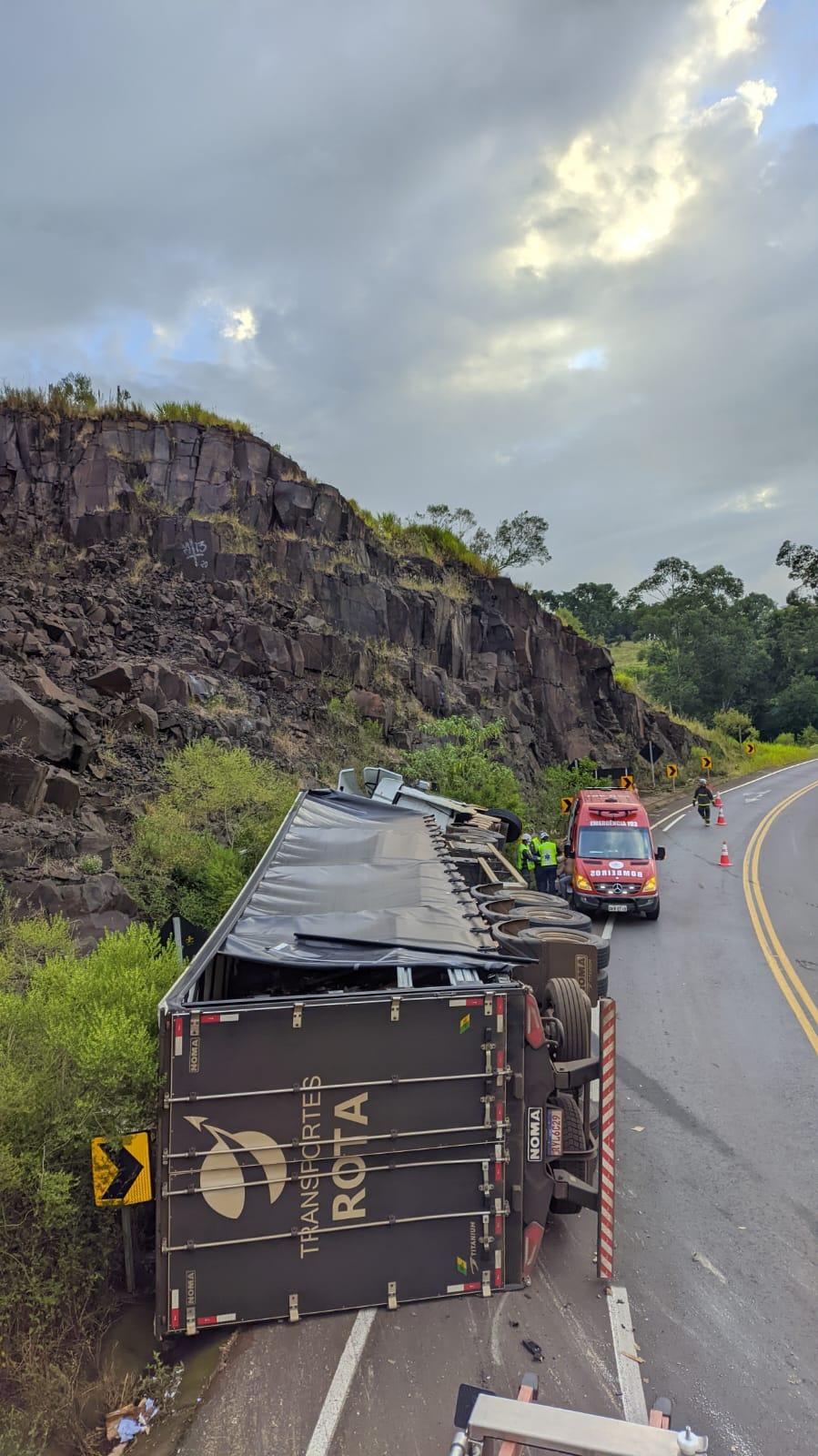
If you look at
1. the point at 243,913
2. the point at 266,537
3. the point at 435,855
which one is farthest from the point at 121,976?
the point at 266,537

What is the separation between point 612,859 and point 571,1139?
10.1 meters

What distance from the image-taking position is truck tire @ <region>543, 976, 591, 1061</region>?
21.6 ft

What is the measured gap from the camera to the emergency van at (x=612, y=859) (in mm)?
14977

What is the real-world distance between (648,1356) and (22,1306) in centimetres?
377

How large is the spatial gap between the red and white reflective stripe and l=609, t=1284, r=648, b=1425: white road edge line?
210 mm

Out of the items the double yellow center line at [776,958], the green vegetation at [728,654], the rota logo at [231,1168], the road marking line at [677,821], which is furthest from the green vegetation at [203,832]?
the green vegetation at [728,654]

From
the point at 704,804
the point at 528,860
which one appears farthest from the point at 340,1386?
the point at 704,804

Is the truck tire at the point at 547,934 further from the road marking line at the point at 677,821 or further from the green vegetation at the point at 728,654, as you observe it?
the green vegetation at the point at 728,654

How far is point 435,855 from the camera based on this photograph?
9.87 metres

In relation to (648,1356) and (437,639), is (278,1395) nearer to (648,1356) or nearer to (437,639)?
(648,1356)

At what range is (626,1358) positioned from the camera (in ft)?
15.7

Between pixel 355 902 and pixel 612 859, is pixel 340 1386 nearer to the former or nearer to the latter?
pixel 355 902

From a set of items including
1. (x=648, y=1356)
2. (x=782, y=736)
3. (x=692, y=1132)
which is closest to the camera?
(x=648, y=1356)

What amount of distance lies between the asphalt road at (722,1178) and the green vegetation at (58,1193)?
135 inches
